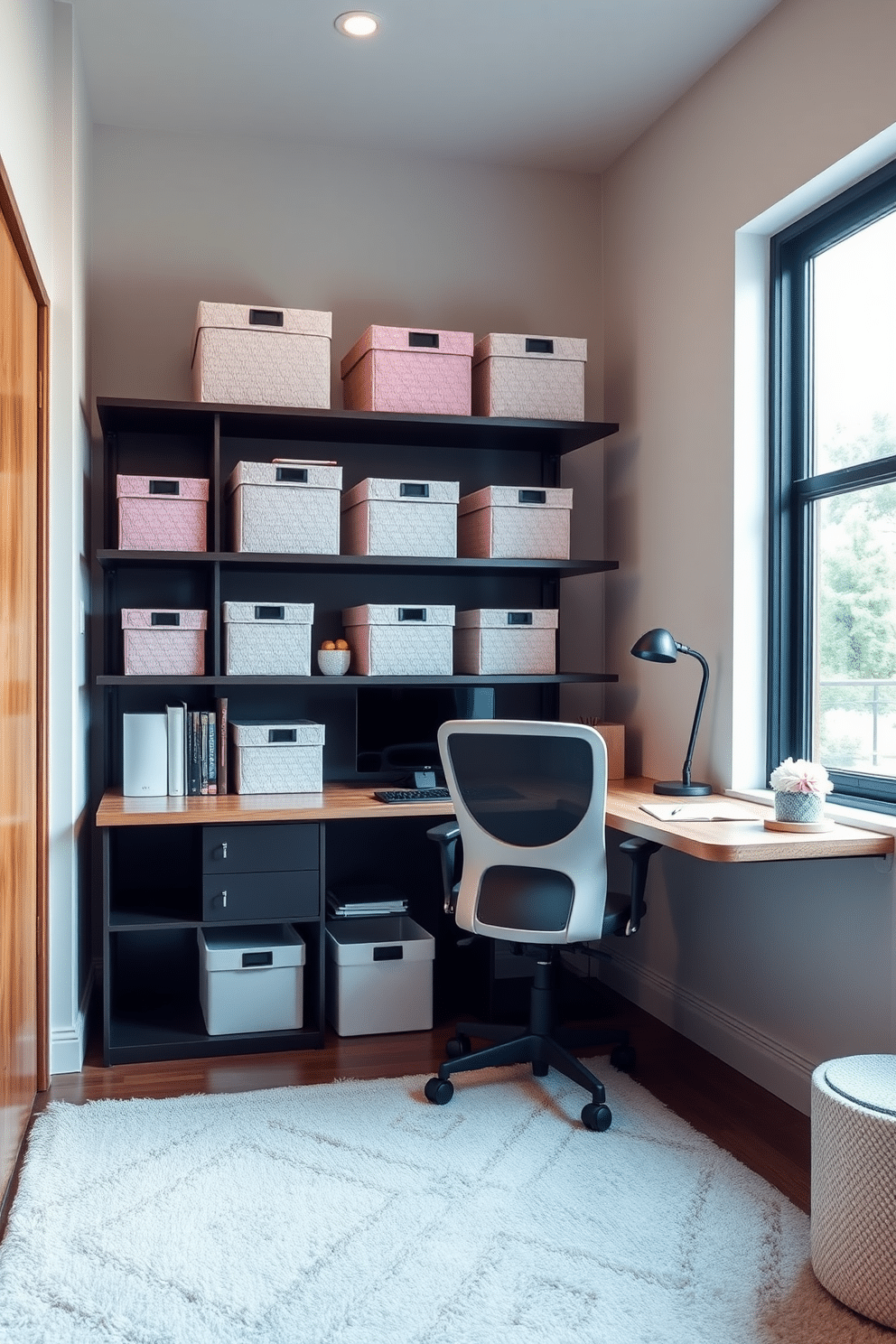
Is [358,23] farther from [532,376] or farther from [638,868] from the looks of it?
Result: [638,868]

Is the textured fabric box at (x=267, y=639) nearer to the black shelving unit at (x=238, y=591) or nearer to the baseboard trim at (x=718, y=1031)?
the black shelving unit at (x=238, y=591)

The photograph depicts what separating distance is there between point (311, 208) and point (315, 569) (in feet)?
4.09

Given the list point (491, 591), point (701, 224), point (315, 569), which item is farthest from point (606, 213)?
point (315, 569)

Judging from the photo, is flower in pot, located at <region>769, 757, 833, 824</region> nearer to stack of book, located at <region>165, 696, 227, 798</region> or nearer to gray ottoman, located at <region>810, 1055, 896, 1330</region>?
gray ottoman, located at <region>810, 1055, 896, 1330</region>

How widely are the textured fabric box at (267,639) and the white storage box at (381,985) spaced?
850 millimetres

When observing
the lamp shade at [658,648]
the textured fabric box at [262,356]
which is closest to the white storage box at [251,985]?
the lamp shade at [658,648]

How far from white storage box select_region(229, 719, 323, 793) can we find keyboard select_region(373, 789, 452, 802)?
218mm

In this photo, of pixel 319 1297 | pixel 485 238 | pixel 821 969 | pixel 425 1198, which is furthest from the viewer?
pixel 485 238

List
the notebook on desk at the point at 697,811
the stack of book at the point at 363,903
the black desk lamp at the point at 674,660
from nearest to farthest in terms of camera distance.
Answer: the notebook on desk at the point at 697,811
the black desk lamp at the point at 674,660
the stack of book at the point at 363,903

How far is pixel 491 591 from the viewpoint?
397 cm

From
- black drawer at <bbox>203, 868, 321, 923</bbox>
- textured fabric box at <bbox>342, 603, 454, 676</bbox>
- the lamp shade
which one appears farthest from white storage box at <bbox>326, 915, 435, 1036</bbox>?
the lamp shade

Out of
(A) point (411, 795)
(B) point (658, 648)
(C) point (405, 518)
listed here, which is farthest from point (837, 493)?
(A) point (411, 795)

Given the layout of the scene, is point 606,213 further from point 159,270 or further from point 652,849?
point 652,849

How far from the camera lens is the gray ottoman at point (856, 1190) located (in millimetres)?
1894
